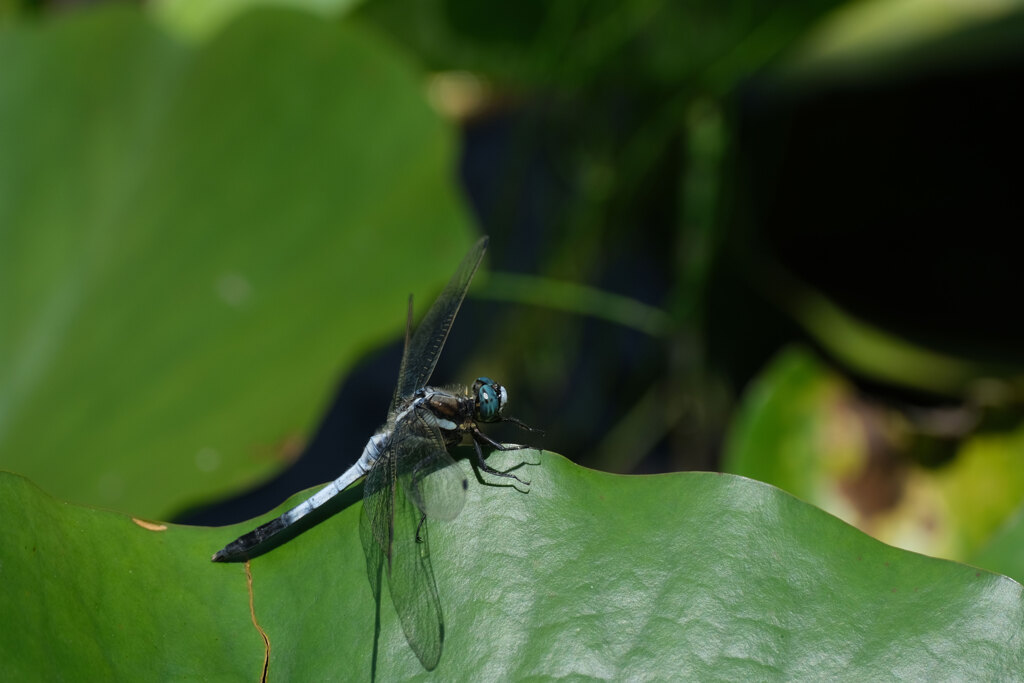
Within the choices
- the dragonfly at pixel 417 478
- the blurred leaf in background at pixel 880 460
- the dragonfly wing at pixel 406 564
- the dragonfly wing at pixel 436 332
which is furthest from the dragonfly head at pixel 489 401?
the blurred leaf in background at pixel 880 460

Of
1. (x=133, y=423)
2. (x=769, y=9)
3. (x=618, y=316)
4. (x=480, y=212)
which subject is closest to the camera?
(x=133, y=423)

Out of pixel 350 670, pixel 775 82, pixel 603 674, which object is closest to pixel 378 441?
pixel 350 670

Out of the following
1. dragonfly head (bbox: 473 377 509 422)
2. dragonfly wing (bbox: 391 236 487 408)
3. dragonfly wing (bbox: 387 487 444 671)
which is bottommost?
dragonfly wing (bbox: 387 487 444 671)

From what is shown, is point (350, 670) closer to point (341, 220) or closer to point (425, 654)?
point (425, 654)

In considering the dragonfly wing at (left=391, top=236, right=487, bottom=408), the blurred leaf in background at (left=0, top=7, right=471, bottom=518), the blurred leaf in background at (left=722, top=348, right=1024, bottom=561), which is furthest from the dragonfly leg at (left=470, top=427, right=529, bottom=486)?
the blurred leaf in background at (left=722, top=348, right=1024, bottom=561)

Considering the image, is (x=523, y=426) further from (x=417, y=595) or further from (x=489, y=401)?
(x=417, y=595)

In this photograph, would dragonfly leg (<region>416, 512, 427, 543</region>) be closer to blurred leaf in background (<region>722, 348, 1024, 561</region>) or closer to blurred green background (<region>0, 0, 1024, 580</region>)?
blurred green background (<region>0, 0, 1024, 580</region>)

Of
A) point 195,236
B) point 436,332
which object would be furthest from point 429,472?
point 195,236
